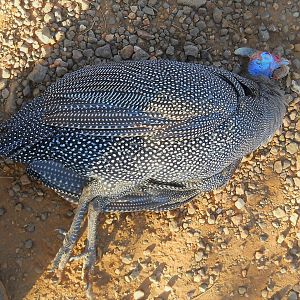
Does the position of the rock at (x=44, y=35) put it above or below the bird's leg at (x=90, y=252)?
above

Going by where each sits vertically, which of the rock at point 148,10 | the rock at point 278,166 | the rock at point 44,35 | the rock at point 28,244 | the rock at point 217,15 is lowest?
the rock at point 28,244

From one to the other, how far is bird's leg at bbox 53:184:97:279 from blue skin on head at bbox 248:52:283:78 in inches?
55.9

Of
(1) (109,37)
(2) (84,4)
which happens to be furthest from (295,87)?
(2) (84,4)

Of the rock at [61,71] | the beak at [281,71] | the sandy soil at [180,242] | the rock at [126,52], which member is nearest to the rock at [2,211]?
the sandy soil at [180,242]

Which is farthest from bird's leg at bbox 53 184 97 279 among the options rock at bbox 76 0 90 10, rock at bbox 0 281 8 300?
rock at bbox 76 0 90 10

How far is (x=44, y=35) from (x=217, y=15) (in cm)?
117

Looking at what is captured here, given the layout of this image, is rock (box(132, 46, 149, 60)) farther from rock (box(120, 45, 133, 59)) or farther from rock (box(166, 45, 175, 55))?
rock (box(166, 45, 175, 55))

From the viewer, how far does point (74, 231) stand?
2.90m

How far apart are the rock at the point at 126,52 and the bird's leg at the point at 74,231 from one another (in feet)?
3.29

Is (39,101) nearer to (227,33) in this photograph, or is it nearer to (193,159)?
(193,159)

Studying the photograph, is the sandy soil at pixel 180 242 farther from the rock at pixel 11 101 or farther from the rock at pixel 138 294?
the rock at pixel 11 101

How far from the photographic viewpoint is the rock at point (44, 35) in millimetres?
3312

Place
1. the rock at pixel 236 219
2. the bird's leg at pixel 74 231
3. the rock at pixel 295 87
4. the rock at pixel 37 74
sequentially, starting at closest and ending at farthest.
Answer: the bird's leg at pixel 74 231, the rock at pixel 37 74, the rock at pixel 236 219, the rock at pixel 295 87

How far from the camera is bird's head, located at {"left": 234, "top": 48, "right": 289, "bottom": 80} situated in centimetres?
344
